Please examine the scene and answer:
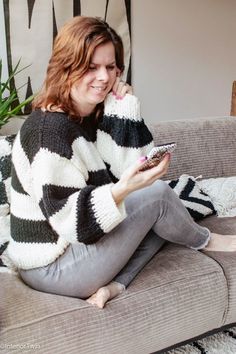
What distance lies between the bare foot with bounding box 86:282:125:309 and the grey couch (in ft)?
0.06

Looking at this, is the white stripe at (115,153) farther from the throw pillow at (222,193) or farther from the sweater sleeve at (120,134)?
the throw pillow at (222,193)

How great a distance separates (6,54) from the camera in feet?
8.68

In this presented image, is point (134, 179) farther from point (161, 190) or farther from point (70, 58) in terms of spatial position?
point (70, 58)

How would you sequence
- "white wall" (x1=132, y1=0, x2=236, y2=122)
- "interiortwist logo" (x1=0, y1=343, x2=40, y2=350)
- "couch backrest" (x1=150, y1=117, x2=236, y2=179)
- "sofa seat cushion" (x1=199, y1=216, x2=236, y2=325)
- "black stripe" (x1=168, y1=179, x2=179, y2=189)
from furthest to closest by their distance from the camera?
"white wall" (x1=132, y1=0, x2=236, y2=122), "couch backrest" (x1=150, y1=117, x2=236, y2=179), "black stripe" (x1=168, y1=179, x2=179, y2=189), "sofa seat cushion" (x1=199, y1=216, x2=236, y2=325), "interiortwist logo" (x1=0, y1=343, x2=40, y2=350)

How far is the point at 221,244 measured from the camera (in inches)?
62.5

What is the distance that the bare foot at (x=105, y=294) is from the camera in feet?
4.10

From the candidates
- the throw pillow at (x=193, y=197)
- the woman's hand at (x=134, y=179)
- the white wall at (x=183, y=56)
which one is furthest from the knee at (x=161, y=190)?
the white wall at (x=183, y=56)

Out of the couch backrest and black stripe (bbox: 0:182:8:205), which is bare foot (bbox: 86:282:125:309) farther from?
the couch backrest

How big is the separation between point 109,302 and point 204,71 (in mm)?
2686

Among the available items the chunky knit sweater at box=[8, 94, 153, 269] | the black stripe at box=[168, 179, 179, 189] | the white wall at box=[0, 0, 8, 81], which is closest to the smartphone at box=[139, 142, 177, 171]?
the chunky knit sweater at box=[8, 94, 153, 269]

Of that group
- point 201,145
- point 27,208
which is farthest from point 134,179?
point 201,145

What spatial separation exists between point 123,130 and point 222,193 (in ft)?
2.09

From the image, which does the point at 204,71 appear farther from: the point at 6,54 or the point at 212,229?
the point at 212,229

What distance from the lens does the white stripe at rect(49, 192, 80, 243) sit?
46.4 inches
